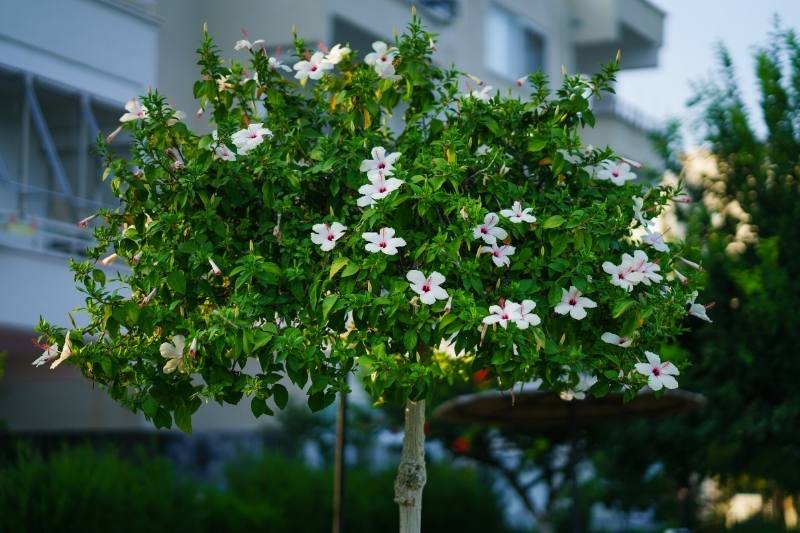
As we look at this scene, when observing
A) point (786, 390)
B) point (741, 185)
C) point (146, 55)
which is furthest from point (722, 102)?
Answer: point (146, 55)

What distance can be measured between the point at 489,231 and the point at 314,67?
1623 millimetres

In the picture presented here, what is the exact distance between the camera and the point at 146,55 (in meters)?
17.4

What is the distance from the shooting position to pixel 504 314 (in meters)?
6.63

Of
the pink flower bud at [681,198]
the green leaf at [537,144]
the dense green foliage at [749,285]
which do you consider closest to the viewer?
the green leaf at [537,144]

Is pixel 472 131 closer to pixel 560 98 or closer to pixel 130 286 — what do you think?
pixel 560 98

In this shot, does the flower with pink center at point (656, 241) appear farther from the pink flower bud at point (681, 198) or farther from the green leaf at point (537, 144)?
the green leaf at point (537, 144)

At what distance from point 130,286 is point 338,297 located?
55.6 inches

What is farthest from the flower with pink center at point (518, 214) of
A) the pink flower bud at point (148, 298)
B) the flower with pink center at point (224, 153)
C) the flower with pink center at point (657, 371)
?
the pink flower bud at point (148, 298)

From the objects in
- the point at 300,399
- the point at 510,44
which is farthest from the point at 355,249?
the point at 510,44

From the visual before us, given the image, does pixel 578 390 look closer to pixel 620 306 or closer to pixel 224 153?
pixel 620 306

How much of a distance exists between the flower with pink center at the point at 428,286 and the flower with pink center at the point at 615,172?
1547 millimetres

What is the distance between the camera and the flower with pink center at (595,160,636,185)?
25.3ft

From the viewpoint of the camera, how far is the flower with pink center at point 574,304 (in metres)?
6.91

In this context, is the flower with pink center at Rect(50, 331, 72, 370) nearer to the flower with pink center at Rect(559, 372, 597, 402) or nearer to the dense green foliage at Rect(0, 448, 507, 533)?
the flower with pink center at Rect(559, 372, 597, 402)
